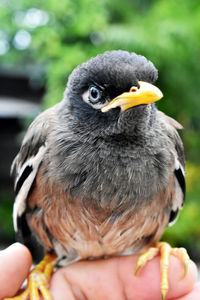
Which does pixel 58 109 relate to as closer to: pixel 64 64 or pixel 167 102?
pixel 64 64

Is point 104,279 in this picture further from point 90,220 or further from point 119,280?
point 90,220

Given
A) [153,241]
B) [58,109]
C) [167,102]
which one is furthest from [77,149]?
[167,102]

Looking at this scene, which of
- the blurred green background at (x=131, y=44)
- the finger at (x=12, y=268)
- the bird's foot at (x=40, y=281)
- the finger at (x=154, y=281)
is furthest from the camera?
the blurred green background at (x=131, y=44)

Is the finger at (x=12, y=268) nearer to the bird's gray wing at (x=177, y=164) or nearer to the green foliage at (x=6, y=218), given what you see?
the bird's gray wing at (x=177, y=164)

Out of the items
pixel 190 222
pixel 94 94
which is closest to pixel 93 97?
pixel 94 94

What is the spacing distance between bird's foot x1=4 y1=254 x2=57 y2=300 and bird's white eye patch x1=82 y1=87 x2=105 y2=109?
117cm

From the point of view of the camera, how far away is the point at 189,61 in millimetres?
5359

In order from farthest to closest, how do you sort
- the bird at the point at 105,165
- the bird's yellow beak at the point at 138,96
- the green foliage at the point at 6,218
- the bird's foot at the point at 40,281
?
the green foliage at the point at 6,218
the bird's foot at the point at 40,281
the bird at the point at 105,165
the bird's yellow beak at the point at 138,96

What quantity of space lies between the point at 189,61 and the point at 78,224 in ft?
13.0

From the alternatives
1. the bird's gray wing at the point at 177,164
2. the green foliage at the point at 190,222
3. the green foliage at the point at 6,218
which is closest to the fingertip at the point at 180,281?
the bird's gray wing at the point at 177,164

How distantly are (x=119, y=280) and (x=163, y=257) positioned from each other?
1.00 ft

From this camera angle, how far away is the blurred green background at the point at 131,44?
15.9 ft

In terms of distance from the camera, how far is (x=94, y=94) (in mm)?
1854

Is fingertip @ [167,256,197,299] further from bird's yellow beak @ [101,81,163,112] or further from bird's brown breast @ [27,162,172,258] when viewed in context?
bird's yellow beak @ [101,81,163,112]
